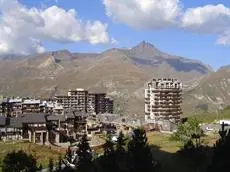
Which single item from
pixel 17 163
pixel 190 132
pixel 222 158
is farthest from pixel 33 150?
pixel 222 158

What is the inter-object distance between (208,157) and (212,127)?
58.7 metres

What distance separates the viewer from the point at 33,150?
103m

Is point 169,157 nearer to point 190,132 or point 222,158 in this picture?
point 190,132

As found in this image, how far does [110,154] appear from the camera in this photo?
5712 cm

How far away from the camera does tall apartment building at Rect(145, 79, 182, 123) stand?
570ft

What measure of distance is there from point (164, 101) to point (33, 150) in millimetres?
79264

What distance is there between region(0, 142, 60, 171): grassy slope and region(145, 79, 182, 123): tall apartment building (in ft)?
231

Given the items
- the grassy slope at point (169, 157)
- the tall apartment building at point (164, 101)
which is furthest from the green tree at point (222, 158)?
the tall apartment building at point (164, 101)

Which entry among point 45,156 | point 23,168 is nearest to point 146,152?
point 23,168

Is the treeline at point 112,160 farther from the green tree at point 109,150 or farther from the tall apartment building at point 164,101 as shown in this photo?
the tall apartment building at point 164,101

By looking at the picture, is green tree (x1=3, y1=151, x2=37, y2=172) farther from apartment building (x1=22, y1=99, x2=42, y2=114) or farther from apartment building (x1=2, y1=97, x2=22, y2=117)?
apartment building (x1=2, y1=97, x2=22, y2=117)

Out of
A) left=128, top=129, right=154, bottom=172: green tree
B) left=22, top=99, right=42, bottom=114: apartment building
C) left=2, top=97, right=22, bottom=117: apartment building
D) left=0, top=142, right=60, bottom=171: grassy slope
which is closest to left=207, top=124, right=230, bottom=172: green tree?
left=128, top=129, right=154, bottom=172: green tree

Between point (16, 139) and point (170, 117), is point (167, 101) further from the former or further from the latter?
point (16, 139)

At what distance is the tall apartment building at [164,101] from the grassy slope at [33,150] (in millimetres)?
70378
